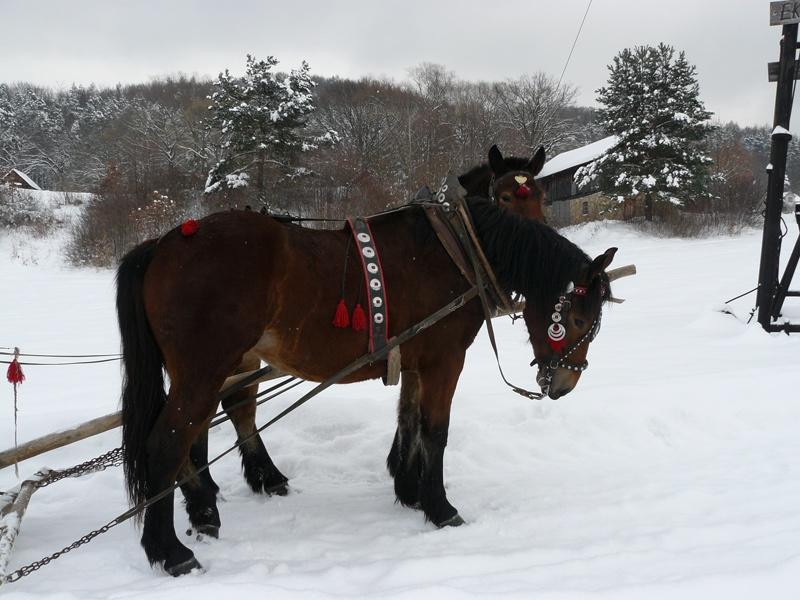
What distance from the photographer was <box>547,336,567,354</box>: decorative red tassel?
3.12m

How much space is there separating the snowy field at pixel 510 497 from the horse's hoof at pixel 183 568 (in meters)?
0.05

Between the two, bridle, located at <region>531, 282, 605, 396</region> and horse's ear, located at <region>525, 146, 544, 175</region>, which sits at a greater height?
horse's ear, located at <region>525, 146, 544, 175</region>

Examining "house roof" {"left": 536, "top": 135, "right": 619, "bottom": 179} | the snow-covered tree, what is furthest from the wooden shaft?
"house roof" {"left": 536, "top": 135, "right": 619, "bottom": 179}

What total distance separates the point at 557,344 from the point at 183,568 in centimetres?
228

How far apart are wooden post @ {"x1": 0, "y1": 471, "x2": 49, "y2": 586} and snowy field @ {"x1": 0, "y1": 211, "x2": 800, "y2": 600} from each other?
16cm

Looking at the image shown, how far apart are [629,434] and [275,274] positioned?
3.12m

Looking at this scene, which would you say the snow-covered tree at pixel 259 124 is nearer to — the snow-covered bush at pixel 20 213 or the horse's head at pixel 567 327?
the snow-covered bush at pixel 20 213

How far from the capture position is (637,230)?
2322 cm

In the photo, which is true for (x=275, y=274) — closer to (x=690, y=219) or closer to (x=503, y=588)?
(x=503, y=588)

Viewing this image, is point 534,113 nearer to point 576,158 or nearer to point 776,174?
Answer: point 576,158

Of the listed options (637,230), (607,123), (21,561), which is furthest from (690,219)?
(21,561)

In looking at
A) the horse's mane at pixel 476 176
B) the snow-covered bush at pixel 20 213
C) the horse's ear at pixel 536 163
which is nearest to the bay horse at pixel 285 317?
the horse's mane at pixel 476 176

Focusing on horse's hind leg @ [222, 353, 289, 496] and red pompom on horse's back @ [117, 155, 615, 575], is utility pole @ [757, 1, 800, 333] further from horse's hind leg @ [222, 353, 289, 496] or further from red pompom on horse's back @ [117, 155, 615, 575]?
horse's hind leg @ [222, 353, 289, 496]

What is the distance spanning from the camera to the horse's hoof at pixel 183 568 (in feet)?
8.35
